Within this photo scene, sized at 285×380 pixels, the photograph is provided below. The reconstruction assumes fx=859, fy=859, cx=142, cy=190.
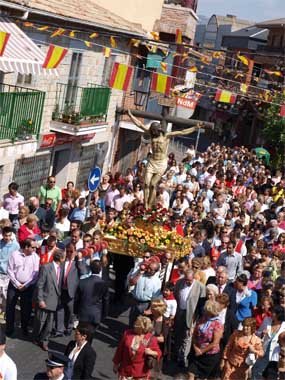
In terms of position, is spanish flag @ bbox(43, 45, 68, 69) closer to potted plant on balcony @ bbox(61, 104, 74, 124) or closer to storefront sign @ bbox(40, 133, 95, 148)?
storefront sign @ bbox(40, 133, 95, 148)

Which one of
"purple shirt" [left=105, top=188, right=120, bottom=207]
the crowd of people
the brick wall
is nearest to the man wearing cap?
the crowd of people

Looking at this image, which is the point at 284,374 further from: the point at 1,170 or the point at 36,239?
the point at 1,170

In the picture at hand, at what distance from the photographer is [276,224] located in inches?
723

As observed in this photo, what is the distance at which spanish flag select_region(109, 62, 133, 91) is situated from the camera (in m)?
20.5

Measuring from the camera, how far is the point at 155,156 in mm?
15445

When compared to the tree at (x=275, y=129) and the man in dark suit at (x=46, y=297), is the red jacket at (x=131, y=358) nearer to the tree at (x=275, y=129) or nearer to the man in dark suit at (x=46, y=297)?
the man in dark suit at (x=46, y=297)

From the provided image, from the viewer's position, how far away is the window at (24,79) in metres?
19.9

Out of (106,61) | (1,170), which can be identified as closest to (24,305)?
(1,170)

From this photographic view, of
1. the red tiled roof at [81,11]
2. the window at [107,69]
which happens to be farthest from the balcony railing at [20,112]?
the window at [107,69]

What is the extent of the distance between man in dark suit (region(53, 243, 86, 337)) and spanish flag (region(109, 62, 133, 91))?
334 inches

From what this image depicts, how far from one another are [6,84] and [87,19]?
4.52m

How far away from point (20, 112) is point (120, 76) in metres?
2.85

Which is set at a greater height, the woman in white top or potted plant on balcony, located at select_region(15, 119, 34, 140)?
potted plant on balcony, located at select_region(15, 119, 34, 140)

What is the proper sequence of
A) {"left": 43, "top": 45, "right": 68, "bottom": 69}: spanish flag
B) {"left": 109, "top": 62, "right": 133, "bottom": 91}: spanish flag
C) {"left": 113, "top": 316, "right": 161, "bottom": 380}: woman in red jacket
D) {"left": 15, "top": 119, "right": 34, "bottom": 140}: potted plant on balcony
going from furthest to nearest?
{"left": 109, "top": 62, "right": 133, "bottom": 91}: spanish flag, {"left": 15, "top": 119, "right": 34, "bottom": 140}: potted plant on balcony, {"left": 43, "top": 45, "right": 68, "bottom": 69}: spanish flag, {"left": 113, "top": 316, "right": 161, "bottom": 380}: woman in red jacket
